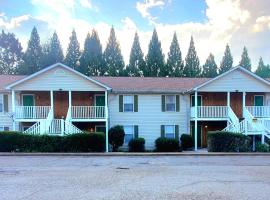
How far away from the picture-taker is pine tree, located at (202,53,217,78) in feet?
168

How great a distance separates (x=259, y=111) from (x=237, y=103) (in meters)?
1.94

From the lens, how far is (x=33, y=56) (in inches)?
1876

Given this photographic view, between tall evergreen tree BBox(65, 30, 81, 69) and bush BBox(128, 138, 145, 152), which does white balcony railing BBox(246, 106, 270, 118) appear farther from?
tall evergreen tree BBox(65, 30, 81, 69)

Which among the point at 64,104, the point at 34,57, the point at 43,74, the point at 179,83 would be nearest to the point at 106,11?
the point at 43,74

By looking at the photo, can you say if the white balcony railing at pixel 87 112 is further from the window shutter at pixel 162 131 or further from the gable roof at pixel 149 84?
the window shutter at pixel 162 131

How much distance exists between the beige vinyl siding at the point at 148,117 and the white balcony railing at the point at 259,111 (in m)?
4.96

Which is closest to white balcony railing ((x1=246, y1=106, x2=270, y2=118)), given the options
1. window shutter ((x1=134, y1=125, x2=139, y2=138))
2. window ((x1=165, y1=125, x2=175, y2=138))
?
window ((x1=165, y1=125, x2=175, y2=138))

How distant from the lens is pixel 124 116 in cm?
2566

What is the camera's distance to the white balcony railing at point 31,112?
23203 mm

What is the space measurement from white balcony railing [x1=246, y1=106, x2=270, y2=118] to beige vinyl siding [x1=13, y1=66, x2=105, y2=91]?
11.8m

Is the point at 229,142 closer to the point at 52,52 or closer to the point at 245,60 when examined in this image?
the point at 52,52

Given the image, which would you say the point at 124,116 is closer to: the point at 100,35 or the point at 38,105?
the point at 38,105

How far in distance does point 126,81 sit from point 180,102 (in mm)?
5305

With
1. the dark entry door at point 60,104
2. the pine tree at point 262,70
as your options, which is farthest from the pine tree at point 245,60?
the dark entry door at point 60,104
